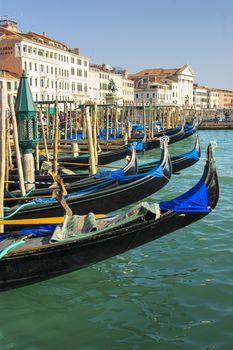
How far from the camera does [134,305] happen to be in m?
3.57

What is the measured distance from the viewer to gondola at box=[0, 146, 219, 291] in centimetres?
355

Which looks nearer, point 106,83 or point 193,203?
point 193,203

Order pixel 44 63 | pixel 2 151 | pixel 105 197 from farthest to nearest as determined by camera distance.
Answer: pixel 44 63 → pixel 105 197 → pixel 2 151

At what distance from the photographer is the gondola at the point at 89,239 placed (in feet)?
11.6

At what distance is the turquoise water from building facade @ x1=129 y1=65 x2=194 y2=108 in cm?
5539

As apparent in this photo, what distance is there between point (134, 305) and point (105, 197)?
1.93m

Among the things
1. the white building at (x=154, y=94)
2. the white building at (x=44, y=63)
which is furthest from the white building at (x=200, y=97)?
the white building at (x=44, y=63)

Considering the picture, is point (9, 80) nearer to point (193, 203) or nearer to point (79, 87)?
point (79, 87)

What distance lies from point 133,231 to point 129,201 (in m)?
2.00

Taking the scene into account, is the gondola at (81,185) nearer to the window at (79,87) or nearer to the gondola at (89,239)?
the gondola at (89,239)

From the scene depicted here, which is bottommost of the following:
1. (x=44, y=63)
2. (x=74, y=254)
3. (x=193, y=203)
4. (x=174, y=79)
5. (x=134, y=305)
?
(x=134, y=305)

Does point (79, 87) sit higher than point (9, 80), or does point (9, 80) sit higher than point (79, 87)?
point (79, 87)

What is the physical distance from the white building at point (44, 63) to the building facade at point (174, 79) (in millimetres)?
21736

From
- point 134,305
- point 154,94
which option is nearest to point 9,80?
point 134,305
